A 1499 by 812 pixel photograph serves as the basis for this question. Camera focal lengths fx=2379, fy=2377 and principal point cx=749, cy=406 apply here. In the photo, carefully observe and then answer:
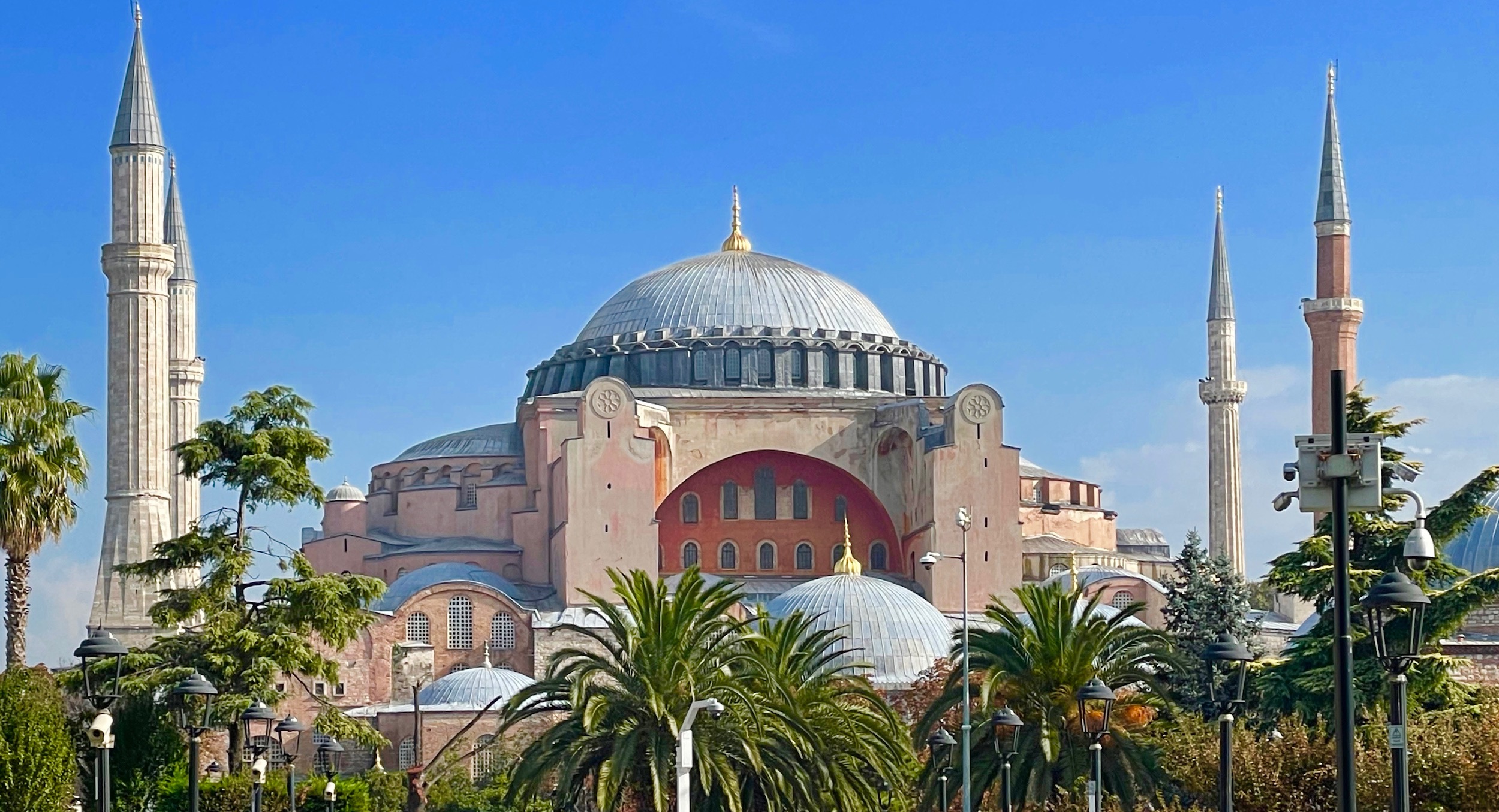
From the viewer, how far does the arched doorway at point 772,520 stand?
183 feet

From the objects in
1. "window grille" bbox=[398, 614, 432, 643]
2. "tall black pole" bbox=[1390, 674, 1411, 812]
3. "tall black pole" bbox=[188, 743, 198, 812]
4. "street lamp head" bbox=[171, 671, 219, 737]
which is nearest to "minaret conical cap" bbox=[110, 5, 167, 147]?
"window grille" bbox=[398, 614, 432, 643]

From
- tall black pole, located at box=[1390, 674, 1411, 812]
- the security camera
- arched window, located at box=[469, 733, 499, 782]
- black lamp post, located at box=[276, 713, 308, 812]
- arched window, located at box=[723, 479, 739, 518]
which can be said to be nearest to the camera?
tall black pole, located at box=[1390, 674, 1411, 812]

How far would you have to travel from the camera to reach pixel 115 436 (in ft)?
160

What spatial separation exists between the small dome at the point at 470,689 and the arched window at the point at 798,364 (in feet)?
39.4

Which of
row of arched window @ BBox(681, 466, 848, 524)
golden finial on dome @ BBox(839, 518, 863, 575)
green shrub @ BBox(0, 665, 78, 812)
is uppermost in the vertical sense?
row of arched window @ BBox(681, 466, 848, 524)

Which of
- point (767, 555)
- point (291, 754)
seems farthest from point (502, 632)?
point (767, 555)

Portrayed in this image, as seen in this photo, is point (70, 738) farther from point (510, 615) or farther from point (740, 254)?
point (740, 254)

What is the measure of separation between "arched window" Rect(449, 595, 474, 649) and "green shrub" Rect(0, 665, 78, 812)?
2590 centimetres

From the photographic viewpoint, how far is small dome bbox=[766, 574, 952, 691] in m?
47.0

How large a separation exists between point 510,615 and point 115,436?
941cm

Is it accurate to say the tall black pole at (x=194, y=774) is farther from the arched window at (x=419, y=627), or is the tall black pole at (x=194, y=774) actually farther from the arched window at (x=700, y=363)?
the arched window at (x=700, y=363)

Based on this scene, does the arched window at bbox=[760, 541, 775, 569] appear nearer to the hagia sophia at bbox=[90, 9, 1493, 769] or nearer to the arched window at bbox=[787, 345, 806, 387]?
the hagia sophia at bbox=[90, 9, 1493, 769]

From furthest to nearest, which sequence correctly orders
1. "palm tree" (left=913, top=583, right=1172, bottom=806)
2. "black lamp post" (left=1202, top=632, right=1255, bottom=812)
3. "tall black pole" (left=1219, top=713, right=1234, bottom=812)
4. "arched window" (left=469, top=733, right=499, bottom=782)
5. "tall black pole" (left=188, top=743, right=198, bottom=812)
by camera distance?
"arched window" (left=469, top=733, right=499, bottom=782) → "palm tree" (left=913, top=583, right=1172, bottom=806) → "tall black pole" (left=188, top=743, right=198, bottom=812) → "tall black pole" (left=1219, top=713, right=1234, bottom=812) → "black lamp post" (left=1202, top=632, right=1255, bottom=812)

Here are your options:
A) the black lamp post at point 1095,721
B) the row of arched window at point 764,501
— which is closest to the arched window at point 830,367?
the row of arched window at point 764,501
